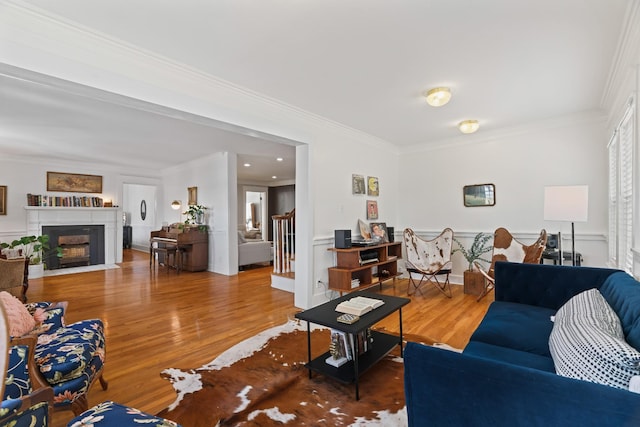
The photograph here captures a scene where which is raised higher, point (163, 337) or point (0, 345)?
point (0, 345)

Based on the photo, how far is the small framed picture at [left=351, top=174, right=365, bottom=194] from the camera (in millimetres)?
4648

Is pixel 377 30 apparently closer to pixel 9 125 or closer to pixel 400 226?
pixel 400 226

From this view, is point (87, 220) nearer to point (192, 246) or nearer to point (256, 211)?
point (192, 246)

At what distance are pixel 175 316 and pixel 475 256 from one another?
4206 mm

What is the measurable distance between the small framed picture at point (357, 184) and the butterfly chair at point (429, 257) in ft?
3.35

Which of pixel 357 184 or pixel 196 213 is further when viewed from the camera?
pixel 196 213

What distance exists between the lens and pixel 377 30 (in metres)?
2.11

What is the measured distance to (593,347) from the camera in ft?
3.59

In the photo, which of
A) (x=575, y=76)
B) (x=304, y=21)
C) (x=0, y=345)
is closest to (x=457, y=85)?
(x=575, y=76)

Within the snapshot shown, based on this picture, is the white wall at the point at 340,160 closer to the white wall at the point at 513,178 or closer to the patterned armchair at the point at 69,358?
the white wall at the point at 513,178

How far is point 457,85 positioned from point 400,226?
312cm

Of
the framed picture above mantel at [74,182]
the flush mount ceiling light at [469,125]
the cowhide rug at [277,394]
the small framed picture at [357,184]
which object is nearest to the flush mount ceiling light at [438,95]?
the flush mount ceiling light at [469,125]

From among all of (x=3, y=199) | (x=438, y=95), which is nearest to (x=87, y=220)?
(x=3, y=199)

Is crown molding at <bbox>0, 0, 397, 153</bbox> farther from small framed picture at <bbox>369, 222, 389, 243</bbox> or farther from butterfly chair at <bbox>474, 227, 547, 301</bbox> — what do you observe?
butterfly chair at <bbox>474, 227, 547, 301</bbox>
